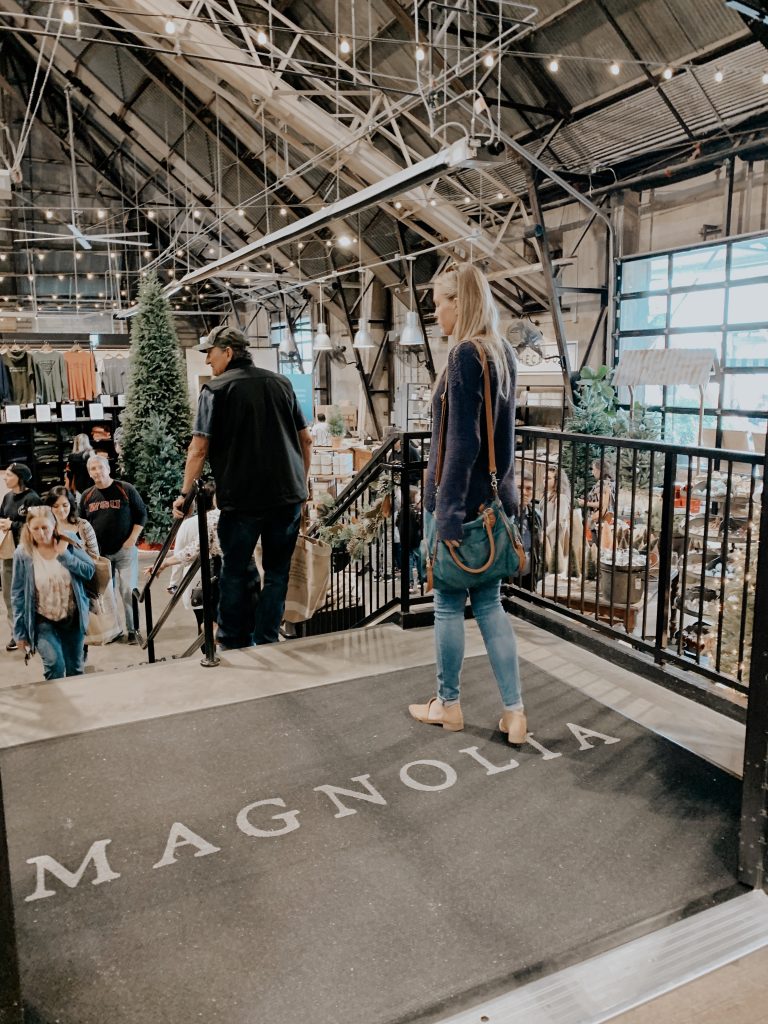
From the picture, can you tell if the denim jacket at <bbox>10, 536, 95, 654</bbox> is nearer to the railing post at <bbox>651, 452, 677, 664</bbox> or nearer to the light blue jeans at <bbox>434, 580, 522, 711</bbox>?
the light blue jeans at <bbox>434, 580, 522, 711</bbox>

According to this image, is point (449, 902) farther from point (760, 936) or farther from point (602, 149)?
point (602, 149)

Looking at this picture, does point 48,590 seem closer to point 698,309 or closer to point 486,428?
point 486,428

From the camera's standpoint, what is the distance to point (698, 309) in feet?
34.1

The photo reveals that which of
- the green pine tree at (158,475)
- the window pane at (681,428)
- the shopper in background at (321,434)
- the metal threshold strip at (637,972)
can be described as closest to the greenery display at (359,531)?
the metal threshold strip at (637,972)

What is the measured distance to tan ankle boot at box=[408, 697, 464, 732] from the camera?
8.95 ft

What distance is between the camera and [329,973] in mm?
1657

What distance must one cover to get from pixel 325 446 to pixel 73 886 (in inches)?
496

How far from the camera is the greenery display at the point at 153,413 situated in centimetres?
1084

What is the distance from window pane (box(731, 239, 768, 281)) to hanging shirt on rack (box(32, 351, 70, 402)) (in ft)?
32.4

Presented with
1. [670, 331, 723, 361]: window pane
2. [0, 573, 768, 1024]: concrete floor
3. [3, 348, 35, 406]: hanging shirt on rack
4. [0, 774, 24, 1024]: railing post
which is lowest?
[0, 573, 768, 1024]: concrete floor

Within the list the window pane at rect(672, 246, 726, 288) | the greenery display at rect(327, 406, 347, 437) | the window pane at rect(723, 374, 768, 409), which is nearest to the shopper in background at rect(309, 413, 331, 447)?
the greenery display at rect(327, 406, 347, 437)

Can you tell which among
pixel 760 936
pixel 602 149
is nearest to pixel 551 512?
pixel 760 936

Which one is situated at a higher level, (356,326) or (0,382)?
(356,326)

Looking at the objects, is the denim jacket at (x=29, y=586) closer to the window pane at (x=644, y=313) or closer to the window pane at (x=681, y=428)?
the window pane at (x=681, y=428)
